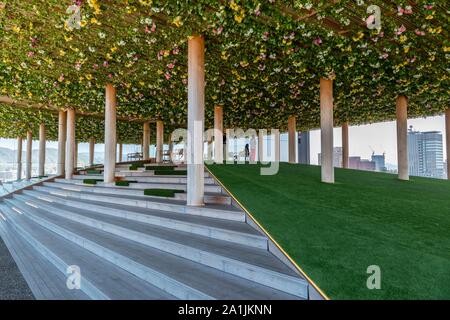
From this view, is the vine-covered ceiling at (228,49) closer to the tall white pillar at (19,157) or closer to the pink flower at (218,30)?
the pink flower at (218,30)

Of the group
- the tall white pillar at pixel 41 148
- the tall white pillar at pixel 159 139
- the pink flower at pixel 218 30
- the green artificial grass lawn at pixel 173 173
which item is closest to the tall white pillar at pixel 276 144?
the tall white pillar at pixel 159 139

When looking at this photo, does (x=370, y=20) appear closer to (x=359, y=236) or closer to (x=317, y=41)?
(x=317, y=41)

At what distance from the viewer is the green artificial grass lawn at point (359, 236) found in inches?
106

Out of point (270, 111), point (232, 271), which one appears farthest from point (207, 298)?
point (270, 111)

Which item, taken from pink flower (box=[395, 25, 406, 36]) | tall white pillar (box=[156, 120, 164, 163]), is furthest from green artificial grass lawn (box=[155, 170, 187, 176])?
tall white pillar (box=[156, 120, 164, 163])

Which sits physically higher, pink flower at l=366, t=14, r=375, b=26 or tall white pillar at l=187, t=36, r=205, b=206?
pink flower at l=366, t=14, r=375, b=26

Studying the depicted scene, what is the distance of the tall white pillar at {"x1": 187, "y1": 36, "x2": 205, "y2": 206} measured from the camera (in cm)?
601

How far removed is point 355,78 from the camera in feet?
27.9

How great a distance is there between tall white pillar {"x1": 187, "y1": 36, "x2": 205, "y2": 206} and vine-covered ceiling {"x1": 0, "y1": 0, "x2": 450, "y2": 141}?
→ 21.0 inches

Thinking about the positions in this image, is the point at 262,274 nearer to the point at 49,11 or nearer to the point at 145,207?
the point at 145,207

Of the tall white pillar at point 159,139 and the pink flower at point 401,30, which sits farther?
the tall white pillar at point 159,139

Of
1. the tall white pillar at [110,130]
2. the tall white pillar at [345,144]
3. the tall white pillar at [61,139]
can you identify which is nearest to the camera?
the tall white pillar at [110,130]

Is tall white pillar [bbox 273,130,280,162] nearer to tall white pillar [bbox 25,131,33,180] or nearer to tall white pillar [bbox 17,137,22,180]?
tall white pillar [bbox 25,131,33,180]

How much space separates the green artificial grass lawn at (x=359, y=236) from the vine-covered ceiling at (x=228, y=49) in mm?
3477
